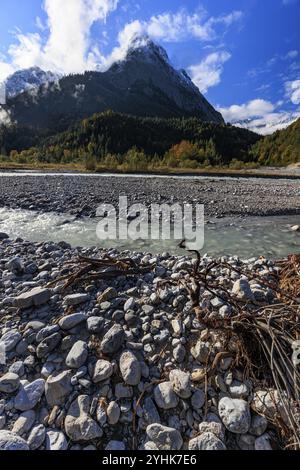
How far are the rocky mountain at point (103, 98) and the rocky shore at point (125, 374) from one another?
136 m

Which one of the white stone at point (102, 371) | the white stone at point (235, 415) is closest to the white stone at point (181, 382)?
the white stone at point (235, 415)

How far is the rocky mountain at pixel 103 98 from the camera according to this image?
137250 mm

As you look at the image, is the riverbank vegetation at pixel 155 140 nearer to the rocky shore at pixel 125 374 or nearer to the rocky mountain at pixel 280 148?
the rocky mountain at pixel 280 148

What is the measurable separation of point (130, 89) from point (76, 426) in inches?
7812

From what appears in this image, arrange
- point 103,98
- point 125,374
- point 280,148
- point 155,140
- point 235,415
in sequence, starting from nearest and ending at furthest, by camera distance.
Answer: point 235,415
point 125,374
point 280,148
point 155,140
point 103,98

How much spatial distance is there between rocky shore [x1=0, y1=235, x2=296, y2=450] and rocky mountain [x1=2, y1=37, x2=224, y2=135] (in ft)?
445

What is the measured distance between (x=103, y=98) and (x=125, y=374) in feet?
568

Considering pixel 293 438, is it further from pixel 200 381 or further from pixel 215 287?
pixel 215 287

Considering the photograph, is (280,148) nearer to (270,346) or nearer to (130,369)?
(270,346)

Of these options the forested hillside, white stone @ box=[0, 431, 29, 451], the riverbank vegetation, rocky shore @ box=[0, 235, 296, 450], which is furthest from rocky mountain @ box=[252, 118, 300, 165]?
white stone @ box=[0, 431, 29, 451]

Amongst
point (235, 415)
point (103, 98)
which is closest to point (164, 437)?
point (235, 415)

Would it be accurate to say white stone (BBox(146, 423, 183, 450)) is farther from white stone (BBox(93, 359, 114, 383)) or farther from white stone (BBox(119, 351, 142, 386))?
white stone (BBox(93, 359, 114, 383))

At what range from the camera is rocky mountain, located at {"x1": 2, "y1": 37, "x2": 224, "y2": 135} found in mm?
137250

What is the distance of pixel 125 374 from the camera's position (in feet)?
7.00
